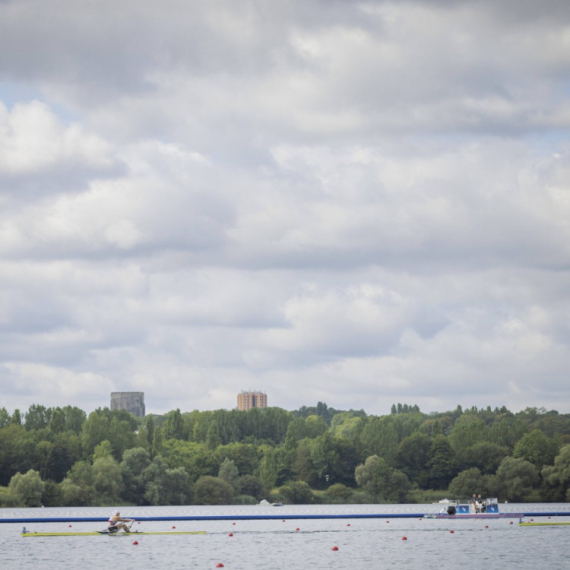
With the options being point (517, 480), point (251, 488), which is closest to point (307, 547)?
point (517, 480)

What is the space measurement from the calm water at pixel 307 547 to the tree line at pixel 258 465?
3795 cm

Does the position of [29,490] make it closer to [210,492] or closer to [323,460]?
[210,492]

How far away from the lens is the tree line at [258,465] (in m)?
132

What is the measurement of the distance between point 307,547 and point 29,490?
56.5 m

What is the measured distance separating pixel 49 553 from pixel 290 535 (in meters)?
22.6

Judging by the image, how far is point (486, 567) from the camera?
58219 millimetres

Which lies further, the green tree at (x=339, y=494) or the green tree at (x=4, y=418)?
the green tree at (x=4, y=418)

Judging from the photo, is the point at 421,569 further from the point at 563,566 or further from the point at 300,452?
the point at 300,452

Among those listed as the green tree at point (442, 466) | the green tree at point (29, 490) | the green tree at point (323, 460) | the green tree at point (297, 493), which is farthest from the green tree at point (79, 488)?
the green tree at point (442, 466)

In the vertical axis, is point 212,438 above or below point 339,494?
above

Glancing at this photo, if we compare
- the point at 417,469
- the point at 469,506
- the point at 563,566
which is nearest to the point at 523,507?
the point at 469,506

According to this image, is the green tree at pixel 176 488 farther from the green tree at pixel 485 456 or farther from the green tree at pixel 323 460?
the green tree at pixel 485 456

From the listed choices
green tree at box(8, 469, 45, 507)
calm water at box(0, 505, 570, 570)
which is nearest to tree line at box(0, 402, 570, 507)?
green tree at box(8, 469, 45, 507)

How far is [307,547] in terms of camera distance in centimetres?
7075
